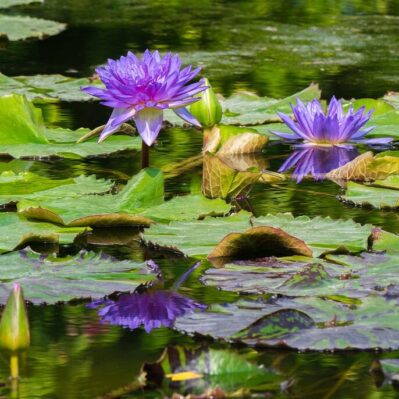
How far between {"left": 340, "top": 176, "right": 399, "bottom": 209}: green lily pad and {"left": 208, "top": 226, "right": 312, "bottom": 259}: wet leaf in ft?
1.68

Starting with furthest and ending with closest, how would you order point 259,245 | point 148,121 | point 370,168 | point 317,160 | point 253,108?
point 253,108 → point 317,160 → point 370,168 → point 148,121 → point 259,245

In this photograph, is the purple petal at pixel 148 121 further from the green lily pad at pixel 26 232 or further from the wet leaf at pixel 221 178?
the green lily pad at pixel 26 232

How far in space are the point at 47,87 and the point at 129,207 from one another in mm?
1625

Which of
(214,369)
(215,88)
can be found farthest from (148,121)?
(215,88)

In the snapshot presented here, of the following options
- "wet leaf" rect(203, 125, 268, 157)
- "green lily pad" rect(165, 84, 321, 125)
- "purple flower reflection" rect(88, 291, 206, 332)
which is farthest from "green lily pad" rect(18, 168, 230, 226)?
"green lily pad" rect(165, 84, 321, 125)

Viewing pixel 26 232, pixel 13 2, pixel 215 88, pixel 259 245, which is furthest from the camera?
pixel 13 2

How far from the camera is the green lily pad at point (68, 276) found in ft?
6.15

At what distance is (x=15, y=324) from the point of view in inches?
62.5

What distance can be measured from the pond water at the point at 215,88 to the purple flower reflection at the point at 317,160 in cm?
4

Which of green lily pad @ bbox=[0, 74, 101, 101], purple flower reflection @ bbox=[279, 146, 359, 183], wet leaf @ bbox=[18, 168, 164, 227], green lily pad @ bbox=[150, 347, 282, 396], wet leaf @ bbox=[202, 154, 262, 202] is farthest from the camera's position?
green lily pad @ bbox=[0, 74, 101, 101]

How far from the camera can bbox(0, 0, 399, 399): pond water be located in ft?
5.15

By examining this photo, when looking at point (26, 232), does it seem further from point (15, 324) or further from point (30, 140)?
point (30, 140)

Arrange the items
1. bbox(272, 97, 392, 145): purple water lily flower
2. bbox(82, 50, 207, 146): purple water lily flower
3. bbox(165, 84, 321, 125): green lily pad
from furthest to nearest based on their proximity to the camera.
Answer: bbox(165, 84, 321, 125): green lily pad
bbox(272, 97, 392, 145): purple water lily flower
bbox(82, 50, 207, 146): purple water lily flower

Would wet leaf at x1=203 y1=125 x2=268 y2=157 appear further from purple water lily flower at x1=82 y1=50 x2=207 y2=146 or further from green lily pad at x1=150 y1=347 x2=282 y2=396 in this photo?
green lily pad at x1=150 y1=347 x2=282 y2=396
